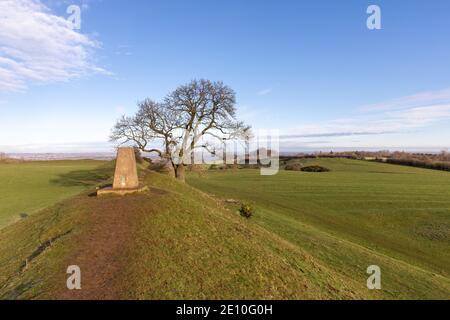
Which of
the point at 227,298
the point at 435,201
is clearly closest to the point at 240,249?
the point at 227,298

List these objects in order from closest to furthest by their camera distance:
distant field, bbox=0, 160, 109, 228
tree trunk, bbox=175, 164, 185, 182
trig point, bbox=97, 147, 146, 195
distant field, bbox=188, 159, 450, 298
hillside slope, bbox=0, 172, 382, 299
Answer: hillside slope, bbox=0, 172, 382, 299 → trig point, bbox=97, 147, 146, 195 → distant field, bbox=188, 159, 450, 298 → distant field, bbox=0, 160, 109, 228 → tree trunk, bbox=175, 164, 185, 182

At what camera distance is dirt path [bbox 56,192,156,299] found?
23.2 feet

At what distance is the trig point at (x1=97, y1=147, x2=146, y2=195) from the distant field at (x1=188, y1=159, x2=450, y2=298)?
33.0 feet

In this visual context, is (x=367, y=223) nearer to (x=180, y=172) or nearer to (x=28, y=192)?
(x=180, y=172)

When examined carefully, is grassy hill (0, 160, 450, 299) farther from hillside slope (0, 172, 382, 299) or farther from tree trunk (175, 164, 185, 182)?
tree trunk (175, 164, 185, 182)

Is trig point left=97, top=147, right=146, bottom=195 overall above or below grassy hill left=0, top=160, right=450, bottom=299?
above

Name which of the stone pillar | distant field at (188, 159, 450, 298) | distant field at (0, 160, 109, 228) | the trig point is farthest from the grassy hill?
distant field at (0, 160, 109, 228)

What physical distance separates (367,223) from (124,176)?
80.0 feet

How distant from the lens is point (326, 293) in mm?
8742

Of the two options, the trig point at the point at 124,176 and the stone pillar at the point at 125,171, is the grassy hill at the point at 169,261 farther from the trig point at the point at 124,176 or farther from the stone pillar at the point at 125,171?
the stone pillar at the point at 125,171

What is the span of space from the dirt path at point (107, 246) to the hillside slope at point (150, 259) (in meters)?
0.03

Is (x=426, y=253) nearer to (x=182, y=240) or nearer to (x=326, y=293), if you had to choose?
(x=326, y=293)

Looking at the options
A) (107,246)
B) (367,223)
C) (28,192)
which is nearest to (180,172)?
(367,223)

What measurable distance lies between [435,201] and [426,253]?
17914mm
